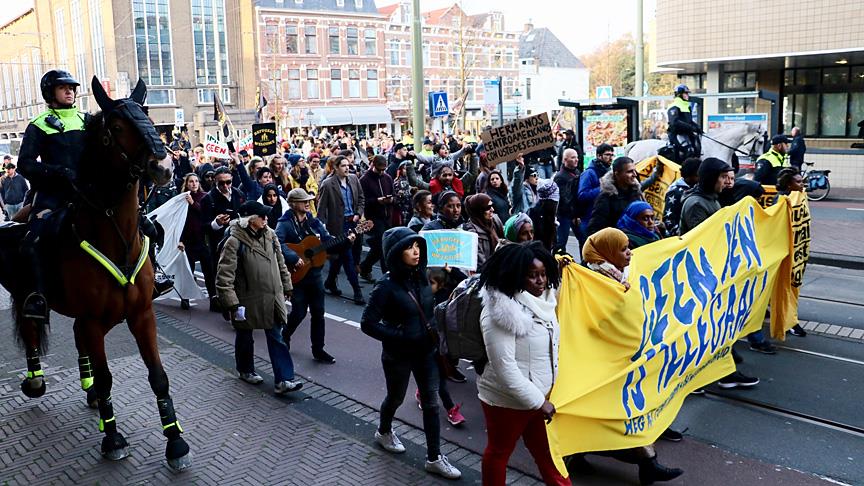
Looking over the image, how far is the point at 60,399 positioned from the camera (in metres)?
7.42

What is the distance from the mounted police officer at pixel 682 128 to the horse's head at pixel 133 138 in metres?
11.1

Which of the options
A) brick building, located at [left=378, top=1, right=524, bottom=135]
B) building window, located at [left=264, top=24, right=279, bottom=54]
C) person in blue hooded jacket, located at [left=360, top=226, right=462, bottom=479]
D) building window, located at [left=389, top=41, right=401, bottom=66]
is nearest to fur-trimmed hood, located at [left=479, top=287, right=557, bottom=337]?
person in blue hooded jacket, located at [left=360, top=226, right=462, bottom=479]

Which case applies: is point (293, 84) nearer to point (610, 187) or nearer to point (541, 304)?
point (610, 187)

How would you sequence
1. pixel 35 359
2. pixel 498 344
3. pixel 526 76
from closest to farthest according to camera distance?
pixel 498 344 → pixel 35 359 → pixel 526 76

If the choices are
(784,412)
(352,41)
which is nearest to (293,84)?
(352,41)

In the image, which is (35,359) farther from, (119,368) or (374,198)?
(374,198)

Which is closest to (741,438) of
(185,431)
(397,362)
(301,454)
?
(397,362)

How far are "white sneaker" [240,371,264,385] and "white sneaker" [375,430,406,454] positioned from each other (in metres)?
2.10

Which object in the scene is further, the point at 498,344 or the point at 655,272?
the point at 655,272

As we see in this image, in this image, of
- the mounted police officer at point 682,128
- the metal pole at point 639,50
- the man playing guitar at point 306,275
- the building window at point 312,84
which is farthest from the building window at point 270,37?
the man playing guitar at point 306,275

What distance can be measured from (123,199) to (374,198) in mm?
6484

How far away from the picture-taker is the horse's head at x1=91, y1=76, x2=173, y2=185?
17.5 feet

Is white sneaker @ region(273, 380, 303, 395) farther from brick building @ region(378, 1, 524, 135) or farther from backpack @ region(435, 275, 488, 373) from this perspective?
brick building @ region(378, 1, 524, 135)

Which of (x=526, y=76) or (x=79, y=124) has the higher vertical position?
(x=526, y=76)
